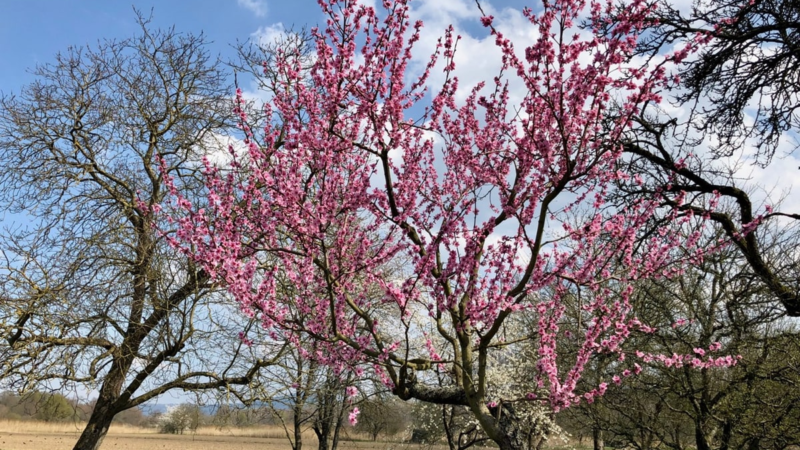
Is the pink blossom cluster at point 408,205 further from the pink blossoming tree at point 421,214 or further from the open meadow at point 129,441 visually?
the open meadow at point 129,441

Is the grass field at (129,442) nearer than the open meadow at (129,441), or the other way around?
the grass field at (129,442)

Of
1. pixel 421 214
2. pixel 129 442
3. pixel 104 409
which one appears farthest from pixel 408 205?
pixel 129 442

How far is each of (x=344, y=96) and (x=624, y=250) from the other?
9.00ft

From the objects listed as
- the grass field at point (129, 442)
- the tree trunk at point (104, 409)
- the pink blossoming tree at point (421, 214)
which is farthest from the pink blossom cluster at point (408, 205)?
the grass field at point (129, 442)

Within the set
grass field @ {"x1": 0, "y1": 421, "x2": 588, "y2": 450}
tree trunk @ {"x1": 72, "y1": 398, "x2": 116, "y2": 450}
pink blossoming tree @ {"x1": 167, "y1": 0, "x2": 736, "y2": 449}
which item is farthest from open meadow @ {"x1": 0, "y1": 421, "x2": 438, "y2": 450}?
pink blossoming tree @ {"x1": 167, "y1": 0, "x2": 736, "y2": 449}

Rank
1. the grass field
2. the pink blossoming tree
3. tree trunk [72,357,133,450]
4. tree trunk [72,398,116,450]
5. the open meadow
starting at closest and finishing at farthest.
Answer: the pink blossoming tree → tree trunk [72,357,133,450] → tree trunk [72,398,116,450] → the grass field → the open meadow

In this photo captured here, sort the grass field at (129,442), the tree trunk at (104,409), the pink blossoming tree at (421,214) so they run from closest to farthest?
the pink blossoming tree at (421,214)
the tree trunk at (104,409)
the grass field at (129,442)

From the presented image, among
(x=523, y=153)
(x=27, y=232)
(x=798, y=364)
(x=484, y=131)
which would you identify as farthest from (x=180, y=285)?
(x=798, y=364)

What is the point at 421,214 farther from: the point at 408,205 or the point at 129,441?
the point at 129,441

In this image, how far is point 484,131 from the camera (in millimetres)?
5094

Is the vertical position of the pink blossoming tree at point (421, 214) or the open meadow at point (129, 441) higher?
the pink blossoming tree at point (421, 214)

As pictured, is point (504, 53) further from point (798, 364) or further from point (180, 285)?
point (180, 285)

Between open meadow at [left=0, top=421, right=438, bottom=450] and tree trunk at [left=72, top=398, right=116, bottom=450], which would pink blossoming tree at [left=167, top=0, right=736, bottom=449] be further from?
open meadow at [left=0, top=421, right=438, bottom=450]

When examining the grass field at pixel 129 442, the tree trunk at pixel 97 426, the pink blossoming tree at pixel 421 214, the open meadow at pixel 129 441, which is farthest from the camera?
the open meadow at pixel 129 441
